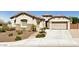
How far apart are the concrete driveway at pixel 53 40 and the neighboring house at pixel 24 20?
0.19 metres

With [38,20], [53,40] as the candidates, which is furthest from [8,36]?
[53,40]

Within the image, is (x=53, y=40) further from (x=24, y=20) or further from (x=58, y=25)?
(x=24, y=20)

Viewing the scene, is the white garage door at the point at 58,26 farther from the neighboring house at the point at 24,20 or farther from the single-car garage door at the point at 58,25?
the neighboring house at the point at 24,20

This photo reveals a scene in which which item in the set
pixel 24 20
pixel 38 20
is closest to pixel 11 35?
pixel 24 20

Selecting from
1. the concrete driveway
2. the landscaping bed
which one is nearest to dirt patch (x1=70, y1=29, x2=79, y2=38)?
the concrete driveway

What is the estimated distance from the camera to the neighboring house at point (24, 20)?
2.36 m

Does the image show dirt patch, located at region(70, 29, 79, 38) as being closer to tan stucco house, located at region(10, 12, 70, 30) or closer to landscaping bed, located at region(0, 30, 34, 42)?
tan stucco house, located at region(10, 12, 70, 30)

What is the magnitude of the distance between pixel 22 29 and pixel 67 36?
62 cm

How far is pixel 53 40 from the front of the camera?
234cm

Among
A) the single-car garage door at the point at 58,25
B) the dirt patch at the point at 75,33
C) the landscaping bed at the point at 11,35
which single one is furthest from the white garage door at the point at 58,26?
the landscaping bed at the point at 11,35

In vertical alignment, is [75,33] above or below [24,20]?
below

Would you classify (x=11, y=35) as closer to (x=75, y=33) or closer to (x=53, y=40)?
(x=53, y=40)

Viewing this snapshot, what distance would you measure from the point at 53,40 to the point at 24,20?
1.59ft
